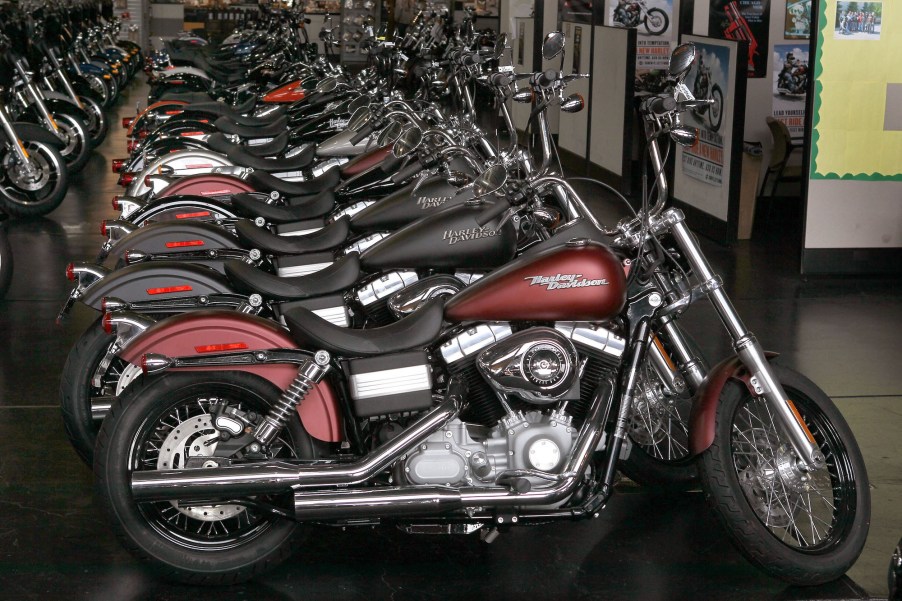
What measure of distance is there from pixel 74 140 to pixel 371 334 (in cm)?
756

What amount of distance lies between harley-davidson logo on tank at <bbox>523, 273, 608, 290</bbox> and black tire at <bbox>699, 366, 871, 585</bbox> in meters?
0.50

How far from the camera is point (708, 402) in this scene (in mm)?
2998

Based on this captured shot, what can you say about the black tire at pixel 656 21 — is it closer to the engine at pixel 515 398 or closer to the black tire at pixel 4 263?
→ the black tire at pixel 4 263

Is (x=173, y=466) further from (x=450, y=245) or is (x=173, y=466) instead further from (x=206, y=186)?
(x=206, y=186)

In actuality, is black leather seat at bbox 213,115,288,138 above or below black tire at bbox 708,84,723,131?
below

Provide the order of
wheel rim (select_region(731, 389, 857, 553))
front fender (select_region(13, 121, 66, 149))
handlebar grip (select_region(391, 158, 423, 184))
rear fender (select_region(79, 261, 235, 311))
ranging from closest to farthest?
wheel rim (select_region(731, 389, 857, 553))
rear fender (select_region(79, 261, 235, 311))
handlebar grip (select_region(391, 158, 423, 184))
front fender (select_region(13, 121, 66, 149))

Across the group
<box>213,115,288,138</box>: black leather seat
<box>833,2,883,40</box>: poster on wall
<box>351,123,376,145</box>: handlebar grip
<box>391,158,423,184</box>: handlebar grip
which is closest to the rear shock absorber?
<box>391,158,423,184</box>: handlebar grip

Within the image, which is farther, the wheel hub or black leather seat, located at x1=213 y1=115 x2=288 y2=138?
black leather seat, located at x1=213 y1=115 x2=288 y2=138

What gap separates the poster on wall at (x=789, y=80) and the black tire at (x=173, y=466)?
7.14 m

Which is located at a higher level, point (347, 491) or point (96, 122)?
point (96, 122)

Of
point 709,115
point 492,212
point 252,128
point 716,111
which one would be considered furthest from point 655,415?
point 709,115

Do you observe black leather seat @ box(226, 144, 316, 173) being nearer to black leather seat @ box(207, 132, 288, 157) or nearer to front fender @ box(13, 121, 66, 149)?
black leather seat @ box(207, 132, 288, 157)

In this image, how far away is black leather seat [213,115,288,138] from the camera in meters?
6.70

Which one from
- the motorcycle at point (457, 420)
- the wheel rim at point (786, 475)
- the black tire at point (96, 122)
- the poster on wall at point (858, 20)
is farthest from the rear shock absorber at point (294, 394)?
the black tire at point (96, 122)
